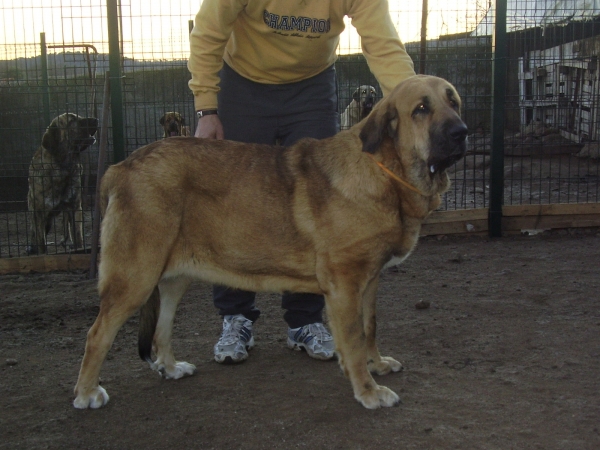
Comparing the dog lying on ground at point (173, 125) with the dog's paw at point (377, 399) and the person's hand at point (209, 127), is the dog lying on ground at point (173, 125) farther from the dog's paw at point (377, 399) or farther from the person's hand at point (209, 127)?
the dog's paw at point (377, 399)

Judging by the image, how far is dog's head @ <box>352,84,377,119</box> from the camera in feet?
28.1

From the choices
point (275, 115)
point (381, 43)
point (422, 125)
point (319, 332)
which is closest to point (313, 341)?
point (319, 332)

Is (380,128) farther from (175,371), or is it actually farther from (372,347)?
(175,371)

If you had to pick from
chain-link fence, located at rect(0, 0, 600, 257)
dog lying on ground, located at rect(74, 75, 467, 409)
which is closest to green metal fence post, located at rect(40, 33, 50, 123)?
chain-link fence, located at rect(0, 0, 600, 257)

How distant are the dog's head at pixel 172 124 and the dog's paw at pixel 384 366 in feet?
17.5

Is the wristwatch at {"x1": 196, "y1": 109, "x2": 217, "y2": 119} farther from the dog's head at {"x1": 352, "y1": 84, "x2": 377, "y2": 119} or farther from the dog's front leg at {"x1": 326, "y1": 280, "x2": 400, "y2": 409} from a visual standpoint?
the dog's head at {"x1": 352, "y1": 84, "x2": 377, "y2": 119}

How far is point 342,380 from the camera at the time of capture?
12.3 feet

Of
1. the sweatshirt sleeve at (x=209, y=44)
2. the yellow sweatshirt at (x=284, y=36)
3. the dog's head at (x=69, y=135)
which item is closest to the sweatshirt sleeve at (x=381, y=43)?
the yellow sweatshirt at (x=284, y=36)

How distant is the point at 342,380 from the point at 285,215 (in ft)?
3.27

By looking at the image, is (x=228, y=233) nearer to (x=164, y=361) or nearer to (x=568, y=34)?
(x=164, y=361)

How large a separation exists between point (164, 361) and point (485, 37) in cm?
553

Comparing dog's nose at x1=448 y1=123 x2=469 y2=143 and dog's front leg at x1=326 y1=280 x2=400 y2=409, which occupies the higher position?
dog's nose at x1=448 y1=123 x2=469 y2=143

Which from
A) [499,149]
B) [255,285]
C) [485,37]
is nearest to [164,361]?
[255,285]

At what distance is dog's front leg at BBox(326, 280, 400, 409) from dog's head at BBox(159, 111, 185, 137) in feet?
18.1
